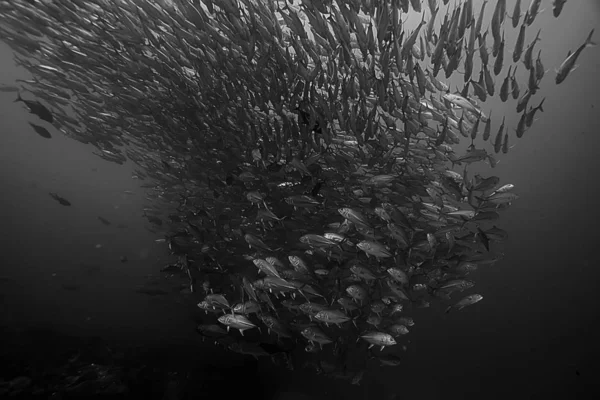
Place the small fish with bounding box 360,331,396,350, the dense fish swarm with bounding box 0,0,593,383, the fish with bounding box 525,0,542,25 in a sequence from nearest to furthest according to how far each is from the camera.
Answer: the fish with bounding box 525,0,542,25 → the dense fish swarm with bounding box 0,0,593,383 → the small fish with bounding box 360,331,396,350

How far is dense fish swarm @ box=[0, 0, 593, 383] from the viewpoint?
445 cm

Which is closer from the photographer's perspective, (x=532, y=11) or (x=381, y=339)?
(x=532, y=11)

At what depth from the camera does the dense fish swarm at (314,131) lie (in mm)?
4445

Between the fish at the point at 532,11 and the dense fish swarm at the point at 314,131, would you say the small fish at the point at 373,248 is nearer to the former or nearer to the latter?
the dense fish swarm at the point at 314,131

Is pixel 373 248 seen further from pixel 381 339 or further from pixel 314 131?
pixel 314 131

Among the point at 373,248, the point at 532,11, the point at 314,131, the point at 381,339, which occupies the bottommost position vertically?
the point at 381,339

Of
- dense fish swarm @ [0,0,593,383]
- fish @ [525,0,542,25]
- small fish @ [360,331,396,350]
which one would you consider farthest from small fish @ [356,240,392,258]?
fish @ [525,0,542,25]

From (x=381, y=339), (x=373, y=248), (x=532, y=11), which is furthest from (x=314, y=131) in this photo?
(x=381, y=339)

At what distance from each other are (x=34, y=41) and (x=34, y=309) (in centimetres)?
1238

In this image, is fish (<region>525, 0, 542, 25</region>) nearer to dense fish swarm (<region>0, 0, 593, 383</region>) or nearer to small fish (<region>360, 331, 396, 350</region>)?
dense fish swarm (<region>0, 0, 593, 383</region>)

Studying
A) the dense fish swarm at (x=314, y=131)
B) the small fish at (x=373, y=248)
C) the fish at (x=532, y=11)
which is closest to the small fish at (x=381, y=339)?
the dense fish swarm at (x=314, y=131)

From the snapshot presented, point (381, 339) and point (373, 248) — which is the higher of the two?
point (373, 248)

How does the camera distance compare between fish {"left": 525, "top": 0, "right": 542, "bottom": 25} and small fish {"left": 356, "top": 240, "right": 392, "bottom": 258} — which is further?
small fish {"left": 356, "top": 240, "right": 392, "bottom": 258}

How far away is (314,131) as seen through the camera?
15.8 feet
